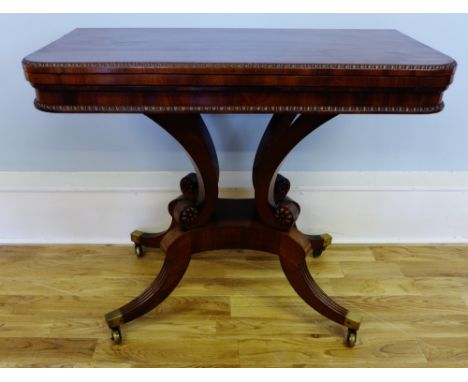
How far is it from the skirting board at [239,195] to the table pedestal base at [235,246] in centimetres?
36

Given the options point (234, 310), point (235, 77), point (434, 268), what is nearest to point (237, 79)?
point (235, 77)

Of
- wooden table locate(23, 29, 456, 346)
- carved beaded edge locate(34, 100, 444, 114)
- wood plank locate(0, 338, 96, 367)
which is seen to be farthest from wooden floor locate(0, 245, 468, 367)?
carved beaded edge locate(34, 100, 444, 114)

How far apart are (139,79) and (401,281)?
116 centimetres


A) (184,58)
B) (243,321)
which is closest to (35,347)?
(243,321)

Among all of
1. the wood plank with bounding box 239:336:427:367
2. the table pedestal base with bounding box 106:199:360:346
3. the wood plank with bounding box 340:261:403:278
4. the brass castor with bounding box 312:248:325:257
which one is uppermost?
the table pedestal base with bounding box 106:199:360:346

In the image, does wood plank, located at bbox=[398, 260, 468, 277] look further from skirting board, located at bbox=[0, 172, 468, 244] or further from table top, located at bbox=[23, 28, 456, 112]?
table top, located at bbox=[23, 28, 456, 112]

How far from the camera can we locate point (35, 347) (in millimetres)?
1275

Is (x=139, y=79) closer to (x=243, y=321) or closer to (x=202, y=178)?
(x=202, y=178)

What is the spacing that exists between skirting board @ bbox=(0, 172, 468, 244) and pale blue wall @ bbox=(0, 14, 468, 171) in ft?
0.14

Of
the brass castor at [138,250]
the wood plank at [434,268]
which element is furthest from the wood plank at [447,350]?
the brass castor at [138,250]

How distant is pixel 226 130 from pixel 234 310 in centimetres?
62

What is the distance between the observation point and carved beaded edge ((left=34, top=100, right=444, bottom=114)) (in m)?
0.92

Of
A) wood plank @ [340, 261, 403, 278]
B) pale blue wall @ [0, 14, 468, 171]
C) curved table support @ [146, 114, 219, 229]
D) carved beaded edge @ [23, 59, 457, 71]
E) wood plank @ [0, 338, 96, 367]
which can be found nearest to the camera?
carved beaded edge @ [23, 59, 457, 71]

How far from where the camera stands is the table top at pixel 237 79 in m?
0.88
